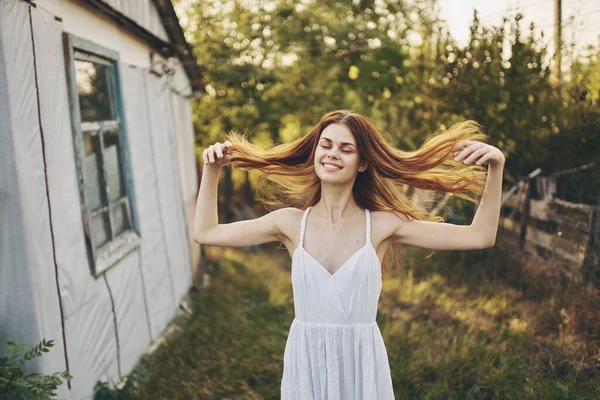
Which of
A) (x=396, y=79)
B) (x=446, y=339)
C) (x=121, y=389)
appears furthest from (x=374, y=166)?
(x=396, y=79)

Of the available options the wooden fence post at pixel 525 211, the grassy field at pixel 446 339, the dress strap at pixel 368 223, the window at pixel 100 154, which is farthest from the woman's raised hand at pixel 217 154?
the wooden fence post at pixel 525 211

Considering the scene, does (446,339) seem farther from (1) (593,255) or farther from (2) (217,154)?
(2) (217,154)

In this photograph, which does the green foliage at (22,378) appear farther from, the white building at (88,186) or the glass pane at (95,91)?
the glass pane at (95,91)

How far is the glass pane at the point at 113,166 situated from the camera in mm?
4812

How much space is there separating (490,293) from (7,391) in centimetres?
470

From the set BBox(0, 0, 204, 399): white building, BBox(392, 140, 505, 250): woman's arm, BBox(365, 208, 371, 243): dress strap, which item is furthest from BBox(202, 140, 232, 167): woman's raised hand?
BBox(0, 0, 204, 399): white building

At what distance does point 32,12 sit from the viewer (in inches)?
131

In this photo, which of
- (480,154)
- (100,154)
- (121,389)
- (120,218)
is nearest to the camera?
(480,154)

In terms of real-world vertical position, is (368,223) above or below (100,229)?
above

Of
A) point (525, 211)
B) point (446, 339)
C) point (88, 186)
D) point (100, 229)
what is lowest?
point (446, 339)

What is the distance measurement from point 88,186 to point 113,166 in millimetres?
720

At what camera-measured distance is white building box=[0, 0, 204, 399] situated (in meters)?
3.03

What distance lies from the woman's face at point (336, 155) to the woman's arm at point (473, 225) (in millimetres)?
327

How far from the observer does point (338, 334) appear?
2.43 m
